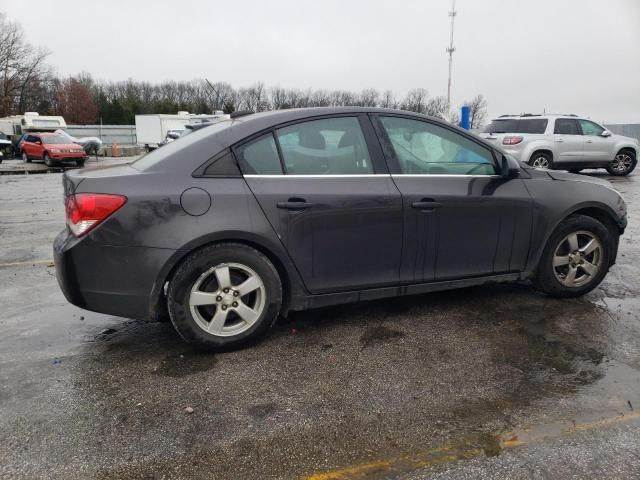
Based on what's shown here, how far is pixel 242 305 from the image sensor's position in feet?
11.1

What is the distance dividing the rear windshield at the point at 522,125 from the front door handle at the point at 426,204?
473 inches

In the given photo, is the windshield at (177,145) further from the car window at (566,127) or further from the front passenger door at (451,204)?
the car window at (566,127)

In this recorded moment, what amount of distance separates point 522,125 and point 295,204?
1295 cm

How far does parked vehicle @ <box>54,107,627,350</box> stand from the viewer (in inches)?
125

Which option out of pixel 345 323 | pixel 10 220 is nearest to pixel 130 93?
pixel 10 220

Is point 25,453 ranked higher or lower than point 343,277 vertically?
lower

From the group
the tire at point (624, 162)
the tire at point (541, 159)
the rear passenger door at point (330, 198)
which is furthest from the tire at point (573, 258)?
the tire at point (624, 162)

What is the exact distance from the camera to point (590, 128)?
15.3 m

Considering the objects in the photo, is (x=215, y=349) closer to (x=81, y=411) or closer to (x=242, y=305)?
(x=242, y=305)

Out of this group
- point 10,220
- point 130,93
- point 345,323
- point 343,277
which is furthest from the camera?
point 130,93

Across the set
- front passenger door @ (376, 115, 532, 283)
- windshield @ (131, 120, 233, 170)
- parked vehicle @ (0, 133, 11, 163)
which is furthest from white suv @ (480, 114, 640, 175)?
parked vehicle @ (0, 133, 11, 163)

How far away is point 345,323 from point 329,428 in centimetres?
141

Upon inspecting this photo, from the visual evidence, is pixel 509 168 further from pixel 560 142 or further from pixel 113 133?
pixel 113 133

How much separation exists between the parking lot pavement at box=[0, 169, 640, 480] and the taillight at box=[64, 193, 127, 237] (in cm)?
93
